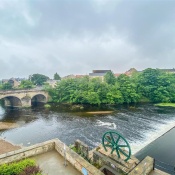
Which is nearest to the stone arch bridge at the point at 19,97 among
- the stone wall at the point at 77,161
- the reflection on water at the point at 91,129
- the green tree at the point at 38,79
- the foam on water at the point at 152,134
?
the reflection on water at the point at 91,129

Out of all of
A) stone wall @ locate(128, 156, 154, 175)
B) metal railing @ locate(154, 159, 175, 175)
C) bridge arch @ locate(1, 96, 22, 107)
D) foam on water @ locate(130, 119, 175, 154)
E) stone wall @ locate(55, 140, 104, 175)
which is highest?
bridge arch @ locate(1, 96, 22, 107)

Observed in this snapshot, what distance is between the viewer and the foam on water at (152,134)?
17638mm

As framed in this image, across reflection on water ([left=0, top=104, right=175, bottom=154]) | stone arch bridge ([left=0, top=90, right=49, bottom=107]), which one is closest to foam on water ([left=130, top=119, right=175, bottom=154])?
reflection on water ([left=0, top=104, right=175, bottom=154])

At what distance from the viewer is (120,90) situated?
46.5 meters

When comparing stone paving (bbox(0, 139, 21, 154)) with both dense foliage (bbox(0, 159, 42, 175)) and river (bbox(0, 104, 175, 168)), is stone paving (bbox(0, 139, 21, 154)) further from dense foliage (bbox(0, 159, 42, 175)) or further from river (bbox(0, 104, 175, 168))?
dense foliage (bbox(0, 159, 42, 175))

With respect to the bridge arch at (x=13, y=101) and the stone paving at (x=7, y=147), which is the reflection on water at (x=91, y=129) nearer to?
the stone paving at (x=7, y=147)

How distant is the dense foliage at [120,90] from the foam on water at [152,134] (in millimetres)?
19377

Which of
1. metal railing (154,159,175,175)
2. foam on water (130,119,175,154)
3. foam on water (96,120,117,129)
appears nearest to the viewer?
metal railing (154,159,175,175)

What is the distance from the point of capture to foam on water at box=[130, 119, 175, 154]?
17638mm

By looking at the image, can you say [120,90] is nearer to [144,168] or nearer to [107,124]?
[107,124]

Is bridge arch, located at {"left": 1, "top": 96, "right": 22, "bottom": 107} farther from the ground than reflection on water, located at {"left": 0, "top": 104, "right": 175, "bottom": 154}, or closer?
farther from the ground

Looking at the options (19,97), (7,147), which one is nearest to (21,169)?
(7,147)

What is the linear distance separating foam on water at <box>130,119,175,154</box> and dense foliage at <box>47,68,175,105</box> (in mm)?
19377

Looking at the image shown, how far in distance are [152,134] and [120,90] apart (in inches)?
1022
